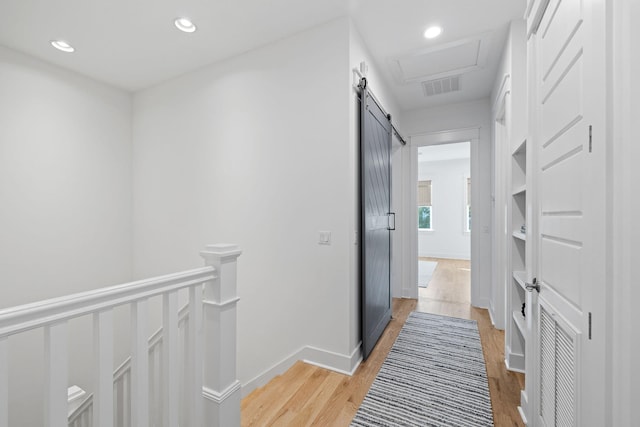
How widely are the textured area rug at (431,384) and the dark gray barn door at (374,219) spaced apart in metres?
0.30

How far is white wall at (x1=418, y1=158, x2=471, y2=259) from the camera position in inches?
293

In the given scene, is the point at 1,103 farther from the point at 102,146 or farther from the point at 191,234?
the point at 191,234

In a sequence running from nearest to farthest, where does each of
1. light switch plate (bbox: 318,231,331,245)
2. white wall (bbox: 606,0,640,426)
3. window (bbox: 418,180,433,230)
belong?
white wall (bbox: 606,0,640,426) → light switch plate (bbox: 318,231,331,245) → window (bbox: 418,180,433,230)

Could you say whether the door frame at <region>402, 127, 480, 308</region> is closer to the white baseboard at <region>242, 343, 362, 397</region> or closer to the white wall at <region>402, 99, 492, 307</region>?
the white wall at <region>402, 99, 492, 307</region>

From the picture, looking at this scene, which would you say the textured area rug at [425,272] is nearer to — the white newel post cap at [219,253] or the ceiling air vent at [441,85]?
the ceiling air vent at [441,85]

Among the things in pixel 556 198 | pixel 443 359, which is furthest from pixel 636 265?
pixel 443 359

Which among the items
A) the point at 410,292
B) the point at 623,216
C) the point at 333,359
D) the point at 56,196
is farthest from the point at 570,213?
the point at 56,196

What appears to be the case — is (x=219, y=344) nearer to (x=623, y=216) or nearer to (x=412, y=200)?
(x=623, y=216)

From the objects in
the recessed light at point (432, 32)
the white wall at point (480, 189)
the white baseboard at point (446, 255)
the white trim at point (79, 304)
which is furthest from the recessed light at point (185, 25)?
the white baseboard at point (446, 255)

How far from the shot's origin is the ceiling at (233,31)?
2139 millimetres

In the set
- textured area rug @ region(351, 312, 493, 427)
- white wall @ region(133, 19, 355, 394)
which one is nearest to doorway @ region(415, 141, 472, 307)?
textured area rug @ region(351, 312, 493, 427)

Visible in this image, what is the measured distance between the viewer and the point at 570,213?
40.5 inches

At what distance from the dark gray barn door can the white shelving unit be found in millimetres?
1063

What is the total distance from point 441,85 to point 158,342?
12.0 feet
